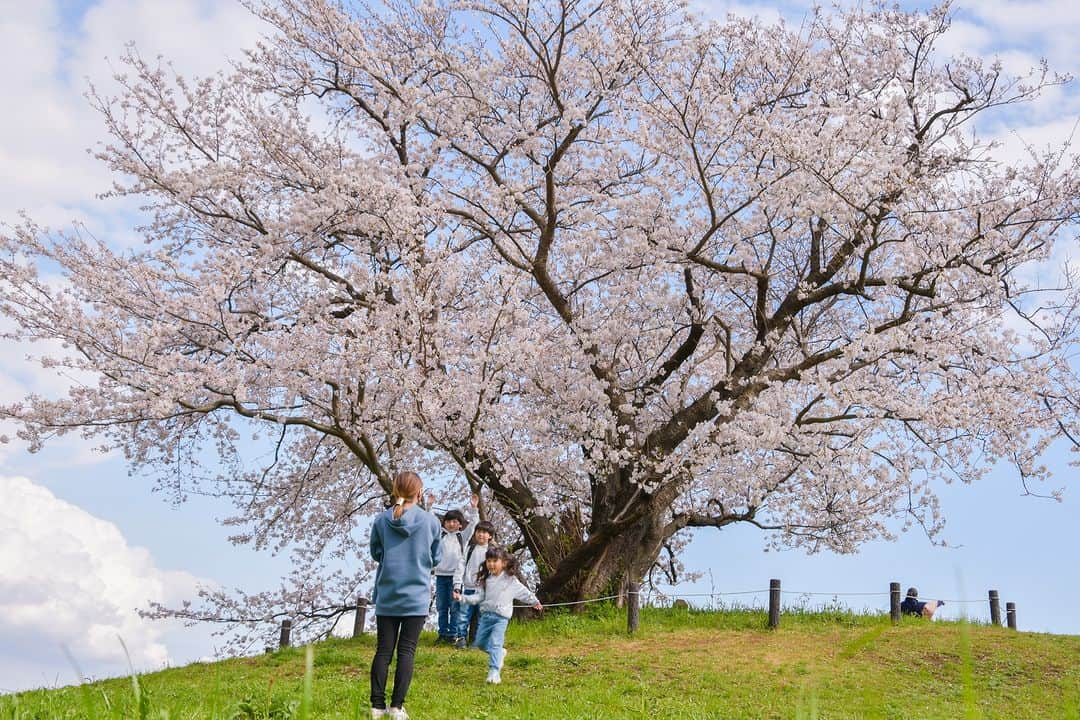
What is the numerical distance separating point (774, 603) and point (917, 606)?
4682mm

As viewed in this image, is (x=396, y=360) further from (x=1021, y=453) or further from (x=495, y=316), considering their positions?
(x=1021, y=453)

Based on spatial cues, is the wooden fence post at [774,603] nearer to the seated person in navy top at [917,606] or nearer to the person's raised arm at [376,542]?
the seated person in navy top at [917,606]

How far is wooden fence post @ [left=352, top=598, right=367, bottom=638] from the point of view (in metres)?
15.3

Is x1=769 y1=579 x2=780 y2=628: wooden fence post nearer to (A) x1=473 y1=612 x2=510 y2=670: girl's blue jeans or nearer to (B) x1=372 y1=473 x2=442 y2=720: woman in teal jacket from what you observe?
(A) x1=473 y1=612 x2=510 y2=670: girl's blue jeans

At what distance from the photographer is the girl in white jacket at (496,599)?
1045 cm

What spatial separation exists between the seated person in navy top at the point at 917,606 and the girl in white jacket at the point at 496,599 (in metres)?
9.84

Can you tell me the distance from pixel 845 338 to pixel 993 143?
3.93m

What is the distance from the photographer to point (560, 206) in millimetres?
15234

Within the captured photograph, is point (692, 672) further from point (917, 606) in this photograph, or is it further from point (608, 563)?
point (917, 606)

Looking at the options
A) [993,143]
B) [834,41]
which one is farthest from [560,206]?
[993,143]

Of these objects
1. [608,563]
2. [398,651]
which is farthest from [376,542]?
[608,563]

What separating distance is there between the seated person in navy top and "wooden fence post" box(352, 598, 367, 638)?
9.85m

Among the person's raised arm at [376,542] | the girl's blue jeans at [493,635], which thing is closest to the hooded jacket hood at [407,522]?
the person's raised arm at [376,542]

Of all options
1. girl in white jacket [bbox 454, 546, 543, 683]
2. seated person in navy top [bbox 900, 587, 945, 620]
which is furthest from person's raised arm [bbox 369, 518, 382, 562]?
seated person in navy top [bbox 900, 587, 945, 620]
